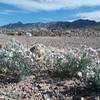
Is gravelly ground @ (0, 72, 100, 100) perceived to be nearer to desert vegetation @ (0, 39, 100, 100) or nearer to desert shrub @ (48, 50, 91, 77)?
desert vegetation @ (0, 39, 100, 100)

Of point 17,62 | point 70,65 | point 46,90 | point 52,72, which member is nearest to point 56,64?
point 52,72

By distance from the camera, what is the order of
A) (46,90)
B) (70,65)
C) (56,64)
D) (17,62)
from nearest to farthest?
(46,90)
(17,62)
(70,65)
(56,64)

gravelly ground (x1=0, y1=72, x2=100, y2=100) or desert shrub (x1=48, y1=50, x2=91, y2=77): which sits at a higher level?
desert shrub (x1=48, y1=50, x2=91, y2=77)

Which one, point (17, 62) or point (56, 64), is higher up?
point (17, 62)

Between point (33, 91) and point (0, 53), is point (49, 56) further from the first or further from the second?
point (33, 91)

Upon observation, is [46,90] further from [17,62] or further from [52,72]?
[52,72]

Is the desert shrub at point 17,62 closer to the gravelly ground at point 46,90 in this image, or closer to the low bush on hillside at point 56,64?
the low bush on hillside at point 56,64

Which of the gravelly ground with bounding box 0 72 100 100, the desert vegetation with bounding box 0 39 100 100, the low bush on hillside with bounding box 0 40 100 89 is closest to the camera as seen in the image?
the gravelly ground with bounding box 0 72 100 100

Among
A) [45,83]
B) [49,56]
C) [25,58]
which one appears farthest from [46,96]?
[49,56]

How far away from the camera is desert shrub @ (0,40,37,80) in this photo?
11141 mm

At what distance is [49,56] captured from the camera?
13.1 meters

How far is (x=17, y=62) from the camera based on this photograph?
11289 millimetres

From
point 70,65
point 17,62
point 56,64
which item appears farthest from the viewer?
point 56,64

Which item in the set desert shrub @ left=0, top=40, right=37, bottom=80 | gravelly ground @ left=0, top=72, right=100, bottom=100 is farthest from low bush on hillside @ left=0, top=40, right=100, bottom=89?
gravelly ground @ left=0, top=72, right=100, bottom=100
